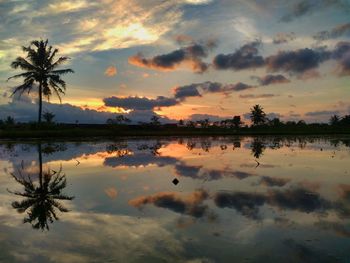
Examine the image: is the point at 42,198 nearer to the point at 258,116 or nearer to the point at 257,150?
the point at 257,150

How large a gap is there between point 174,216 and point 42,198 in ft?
14.4

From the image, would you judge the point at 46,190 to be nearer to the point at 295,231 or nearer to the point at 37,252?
the point at 37,252

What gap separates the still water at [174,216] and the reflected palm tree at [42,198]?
0.03 metres

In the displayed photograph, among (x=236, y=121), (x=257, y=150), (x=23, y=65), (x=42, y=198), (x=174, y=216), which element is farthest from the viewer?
(x=236, y=121)

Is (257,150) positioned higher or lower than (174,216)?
higher

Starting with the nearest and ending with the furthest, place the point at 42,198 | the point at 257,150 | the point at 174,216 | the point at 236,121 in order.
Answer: the point at 174,216 → the point at 42,198 → the point at 257,150 → the point at 236,121

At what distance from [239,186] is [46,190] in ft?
19.9

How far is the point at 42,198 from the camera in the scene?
10836 mm

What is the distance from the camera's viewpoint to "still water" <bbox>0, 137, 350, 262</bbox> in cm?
626

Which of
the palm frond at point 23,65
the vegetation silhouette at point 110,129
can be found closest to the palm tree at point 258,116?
the vegetation silhouette at point 110,129

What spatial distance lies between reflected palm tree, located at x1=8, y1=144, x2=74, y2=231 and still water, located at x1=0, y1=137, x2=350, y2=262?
28 millimetres

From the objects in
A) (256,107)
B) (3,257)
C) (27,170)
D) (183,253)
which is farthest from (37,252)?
(256,107)

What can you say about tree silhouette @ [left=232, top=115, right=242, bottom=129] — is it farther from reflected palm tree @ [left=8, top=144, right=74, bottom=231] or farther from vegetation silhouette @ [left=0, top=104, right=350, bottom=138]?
reflected palm tree @ [left=8, top=144, right=74, bottom=231]

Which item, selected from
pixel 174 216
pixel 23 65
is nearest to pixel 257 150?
pixel 174 216
